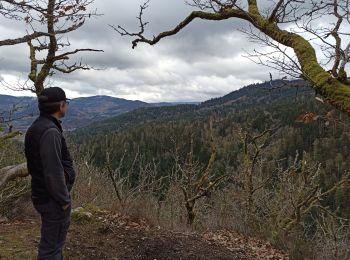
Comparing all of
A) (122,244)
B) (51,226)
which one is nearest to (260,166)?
(122,244)

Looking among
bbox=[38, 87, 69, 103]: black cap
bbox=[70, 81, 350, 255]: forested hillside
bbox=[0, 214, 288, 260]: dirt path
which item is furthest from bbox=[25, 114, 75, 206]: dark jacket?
bbox=[70, 81, 350, 255]: forested hillside

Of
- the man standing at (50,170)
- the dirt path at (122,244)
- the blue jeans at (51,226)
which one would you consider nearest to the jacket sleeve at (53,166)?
the man standing at (50,170)

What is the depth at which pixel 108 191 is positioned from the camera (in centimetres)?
1187

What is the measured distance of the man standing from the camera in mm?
3451

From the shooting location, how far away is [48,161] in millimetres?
3428

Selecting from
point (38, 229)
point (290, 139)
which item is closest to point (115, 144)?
point (290, 139)

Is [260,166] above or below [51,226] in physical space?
below

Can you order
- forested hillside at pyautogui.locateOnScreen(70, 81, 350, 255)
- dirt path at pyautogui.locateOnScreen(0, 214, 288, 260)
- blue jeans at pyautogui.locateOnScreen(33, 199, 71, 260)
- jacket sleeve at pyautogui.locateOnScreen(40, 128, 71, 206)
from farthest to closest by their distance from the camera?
1. forested hillside at pyautogui.locateOnScreen(70, 81, 350, 255)
2. dirt path at pyautogui.locateOnScreen(0, 214, 288, 260)
3. blue jeans at pyautogui.locateOnScreen(33, 199, 71, 260)
4. jacket sleeve at pyautogui.locateOnScreen(40, 128, 71, 206)

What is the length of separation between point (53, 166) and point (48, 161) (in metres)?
0.06

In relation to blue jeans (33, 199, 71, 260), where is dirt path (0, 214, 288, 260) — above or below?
below

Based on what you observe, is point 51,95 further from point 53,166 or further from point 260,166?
point 260,166

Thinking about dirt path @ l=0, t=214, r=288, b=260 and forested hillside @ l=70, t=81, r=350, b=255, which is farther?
forested hillside @ l=70, t=81, r=350, b=255

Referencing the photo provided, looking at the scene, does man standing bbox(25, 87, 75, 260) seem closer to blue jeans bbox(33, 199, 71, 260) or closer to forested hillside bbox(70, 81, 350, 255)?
blue jeans bbox(33, 199, 71, 260)

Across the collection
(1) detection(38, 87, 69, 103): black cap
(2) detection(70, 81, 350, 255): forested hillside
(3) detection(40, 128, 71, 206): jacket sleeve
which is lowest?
(2) detection(70, 81, 350, 255): forested hillside
